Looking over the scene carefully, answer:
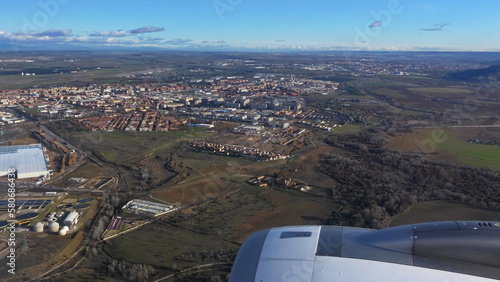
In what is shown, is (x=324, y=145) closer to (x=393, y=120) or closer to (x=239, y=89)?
(x=393, y=120)

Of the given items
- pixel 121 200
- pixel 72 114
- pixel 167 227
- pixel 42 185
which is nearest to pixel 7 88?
pixel 72 114

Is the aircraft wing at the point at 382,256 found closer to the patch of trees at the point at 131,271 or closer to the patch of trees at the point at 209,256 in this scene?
the patch of trees at the point at 131,271

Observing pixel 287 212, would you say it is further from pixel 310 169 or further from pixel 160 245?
pixel 310 169

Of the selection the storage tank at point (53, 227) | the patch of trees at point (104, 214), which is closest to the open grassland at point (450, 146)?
the patch of trees at point (104, 214)

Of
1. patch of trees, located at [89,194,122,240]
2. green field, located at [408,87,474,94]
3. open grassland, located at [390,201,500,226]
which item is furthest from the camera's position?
green field, located at [408,87,474,94]

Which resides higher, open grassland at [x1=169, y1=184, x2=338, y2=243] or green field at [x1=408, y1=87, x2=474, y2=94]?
green field at [x1=408, y1=87, x2=474, y2=94]

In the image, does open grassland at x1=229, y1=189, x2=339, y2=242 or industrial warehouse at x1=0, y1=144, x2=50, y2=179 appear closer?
open grassland at x1=229, y1=189, x2=339, y2=242

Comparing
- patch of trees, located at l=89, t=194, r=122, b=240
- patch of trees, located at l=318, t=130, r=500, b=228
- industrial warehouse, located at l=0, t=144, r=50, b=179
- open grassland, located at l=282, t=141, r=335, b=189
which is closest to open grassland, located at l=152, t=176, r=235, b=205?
patch of trees, located at l=89, t=194, r=122, b=240

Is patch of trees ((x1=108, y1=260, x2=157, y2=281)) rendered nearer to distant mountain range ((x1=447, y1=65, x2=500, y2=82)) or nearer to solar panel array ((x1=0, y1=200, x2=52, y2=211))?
solar panel array ((x1=0, y1=200, x2=52, y2=211))
